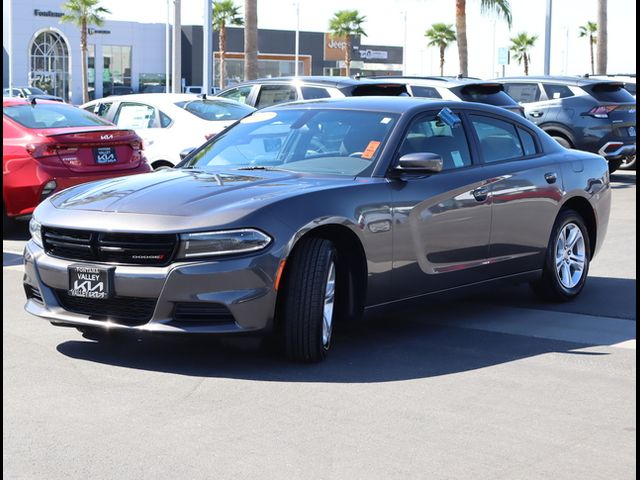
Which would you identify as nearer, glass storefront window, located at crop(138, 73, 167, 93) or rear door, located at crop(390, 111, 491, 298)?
rear door, located at crop(390, 111, 491, 298)

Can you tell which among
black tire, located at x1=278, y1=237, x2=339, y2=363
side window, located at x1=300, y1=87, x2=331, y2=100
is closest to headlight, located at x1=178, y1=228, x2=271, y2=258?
black tire, located at x1=278, y1=237, x2=339, y2=363

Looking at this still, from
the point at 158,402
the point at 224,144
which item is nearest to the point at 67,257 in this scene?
the point at 158,402

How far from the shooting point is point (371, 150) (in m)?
7.05

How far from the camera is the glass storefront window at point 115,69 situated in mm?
75625

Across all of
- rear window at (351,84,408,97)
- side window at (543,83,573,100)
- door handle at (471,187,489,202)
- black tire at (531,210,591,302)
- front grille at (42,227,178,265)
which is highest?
side window at (543,83,573,100)

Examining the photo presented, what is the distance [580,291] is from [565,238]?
503 mm

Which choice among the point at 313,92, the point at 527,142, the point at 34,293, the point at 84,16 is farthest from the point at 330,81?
the point at 84,16

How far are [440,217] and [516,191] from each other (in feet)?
3.10

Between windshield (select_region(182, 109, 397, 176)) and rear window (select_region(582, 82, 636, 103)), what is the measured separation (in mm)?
12574

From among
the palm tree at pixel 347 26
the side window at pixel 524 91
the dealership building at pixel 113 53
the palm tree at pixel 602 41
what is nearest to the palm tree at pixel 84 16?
the dealership building at pixel 113 53

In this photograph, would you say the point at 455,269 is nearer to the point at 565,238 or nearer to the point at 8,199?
the point at 565,238

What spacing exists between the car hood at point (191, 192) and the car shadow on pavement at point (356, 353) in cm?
72

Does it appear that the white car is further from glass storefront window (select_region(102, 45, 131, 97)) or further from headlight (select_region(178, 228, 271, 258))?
glass storefront window (select_region(102, 45, 131, 97))

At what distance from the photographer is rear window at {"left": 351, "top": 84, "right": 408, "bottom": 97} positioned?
43.9 ft
